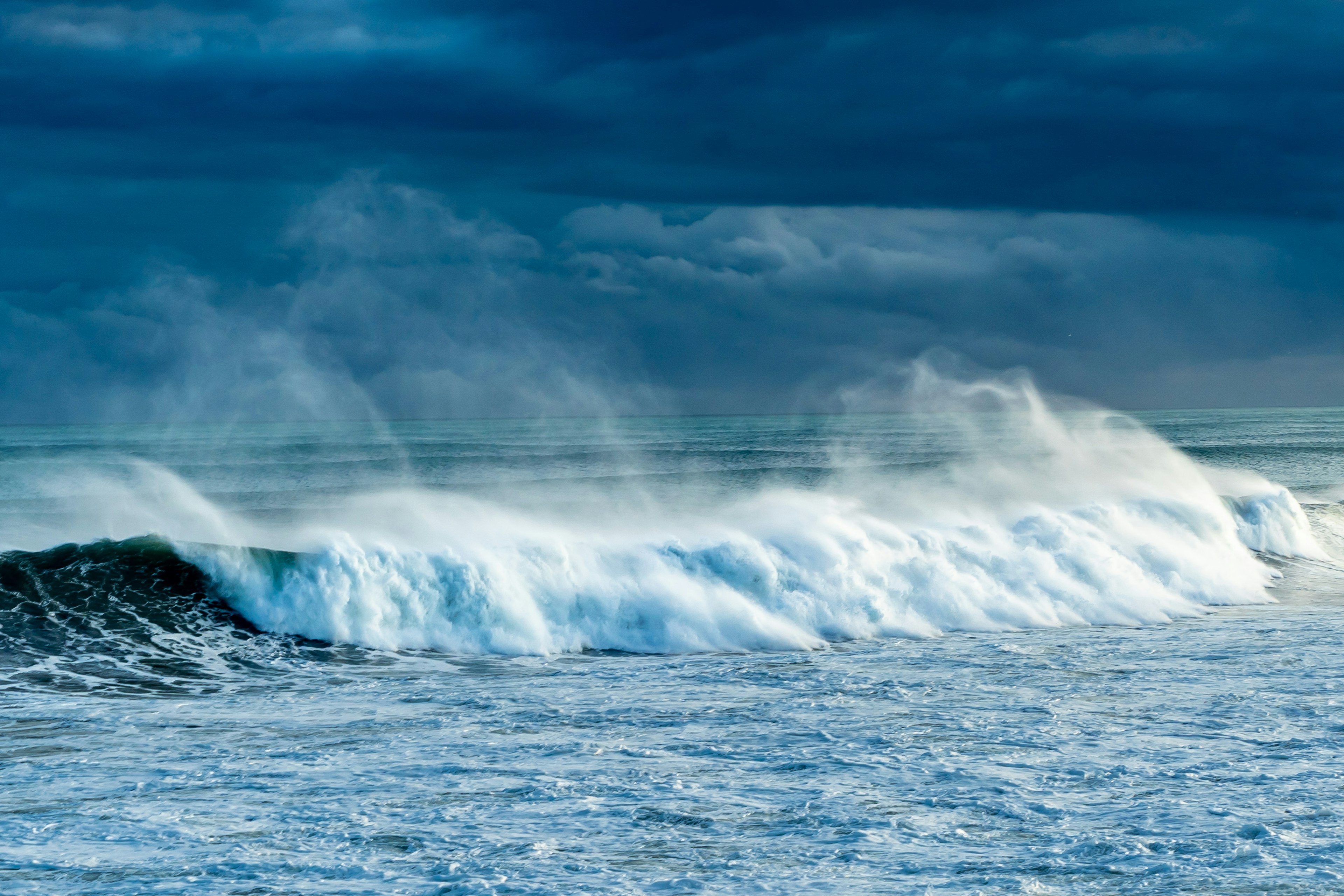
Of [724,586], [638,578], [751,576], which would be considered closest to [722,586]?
[724,586]

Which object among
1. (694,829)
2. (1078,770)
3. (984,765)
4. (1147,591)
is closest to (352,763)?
(694,829)

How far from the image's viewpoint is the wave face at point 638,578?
1534 centimetres

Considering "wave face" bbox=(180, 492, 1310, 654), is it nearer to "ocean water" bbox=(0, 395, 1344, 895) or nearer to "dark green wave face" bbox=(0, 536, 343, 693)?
"ocean water" bbox=(0, 395, 1344, 895)

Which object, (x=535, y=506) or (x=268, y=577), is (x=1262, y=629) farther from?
(x=535, y=506)

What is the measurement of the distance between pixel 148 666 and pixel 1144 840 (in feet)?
38.5

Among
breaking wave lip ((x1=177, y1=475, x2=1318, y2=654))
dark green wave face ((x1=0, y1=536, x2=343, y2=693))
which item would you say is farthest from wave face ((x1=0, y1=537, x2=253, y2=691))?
breaking wave lip ((x1=177, y1=475, x2=1318, y2=654))

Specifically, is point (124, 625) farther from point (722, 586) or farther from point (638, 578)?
point (722, 586)

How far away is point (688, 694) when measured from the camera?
11.5m

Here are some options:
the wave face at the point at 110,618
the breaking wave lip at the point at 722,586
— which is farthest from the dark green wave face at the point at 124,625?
the breaking wave lip at the point at 722,586

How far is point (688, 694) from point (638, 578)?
17.6ft

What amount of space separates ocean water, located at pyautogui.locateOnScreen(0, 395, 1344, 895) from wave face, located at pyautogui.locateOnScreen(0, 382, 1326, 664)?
8 cm

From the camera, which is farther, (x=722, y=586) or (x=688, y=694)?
(x=722, y=586)

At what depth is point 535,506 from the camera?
31.8m

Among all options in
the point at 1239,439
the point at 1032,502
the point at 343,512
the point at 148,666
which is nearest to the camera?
the point at 148,666
